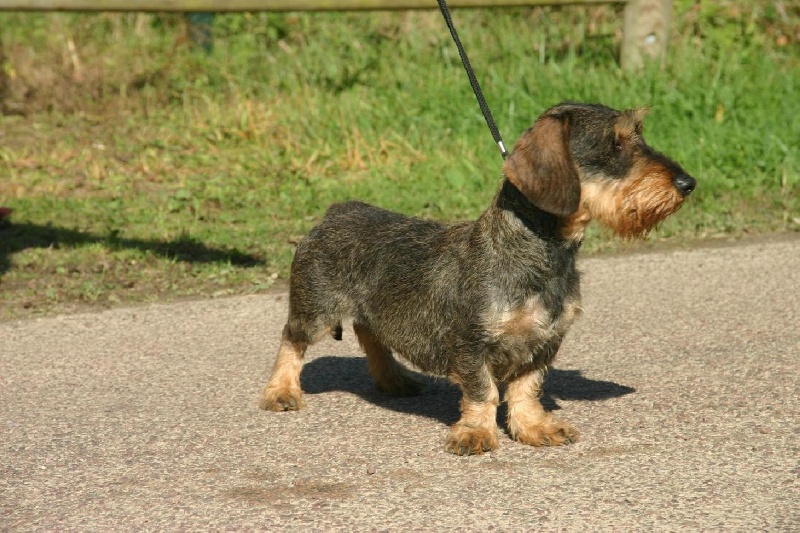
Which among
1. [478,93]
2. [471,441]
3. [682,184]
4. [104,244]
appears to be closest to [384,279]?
[471,441]

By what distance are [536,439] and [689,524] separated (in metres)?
0.92

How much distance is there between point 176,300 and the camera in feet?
23.4

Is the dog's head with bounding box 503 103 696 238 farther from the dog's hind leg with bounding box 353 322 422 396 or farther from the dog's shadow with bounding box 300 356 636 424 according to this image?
the dog's hind leg with bounding box 353 322 422 396

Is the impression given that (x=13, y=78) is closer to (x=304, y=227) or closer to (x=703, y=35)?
(x=304, y=227)

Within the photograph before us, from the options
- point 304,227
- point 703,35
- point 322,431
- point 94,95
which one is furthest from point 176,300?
point 703,35

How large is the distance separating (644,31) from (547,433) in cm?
646

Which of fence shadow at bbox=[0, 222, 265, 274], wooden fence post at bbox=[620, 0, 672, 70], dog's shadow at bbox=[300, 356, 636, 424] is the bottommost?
fence shadow at bbox=[0, 222, 265, 274]

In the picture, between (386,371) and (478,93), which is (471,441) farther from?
(478,93)

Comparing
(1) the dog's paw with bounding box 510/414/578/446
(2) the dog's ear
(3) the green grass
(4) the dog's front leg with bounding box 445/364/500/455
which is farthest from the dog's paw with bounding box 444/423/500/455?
(3) the green grass

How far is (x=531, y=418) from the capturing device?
478cm

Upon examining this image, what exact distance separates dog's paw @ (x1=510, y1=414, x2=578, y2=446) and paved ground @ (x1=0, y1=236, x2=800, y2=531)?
0.20 feet

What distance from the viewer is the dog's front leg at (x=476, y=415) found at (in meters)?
4.62

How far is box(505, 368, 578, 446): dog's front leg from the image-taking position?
15.5 ft

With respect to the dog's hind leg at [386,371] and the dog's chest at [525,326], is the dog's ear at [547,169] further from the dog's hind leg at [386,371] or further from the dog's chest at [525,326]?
the dog's hind leg at [386,371]
